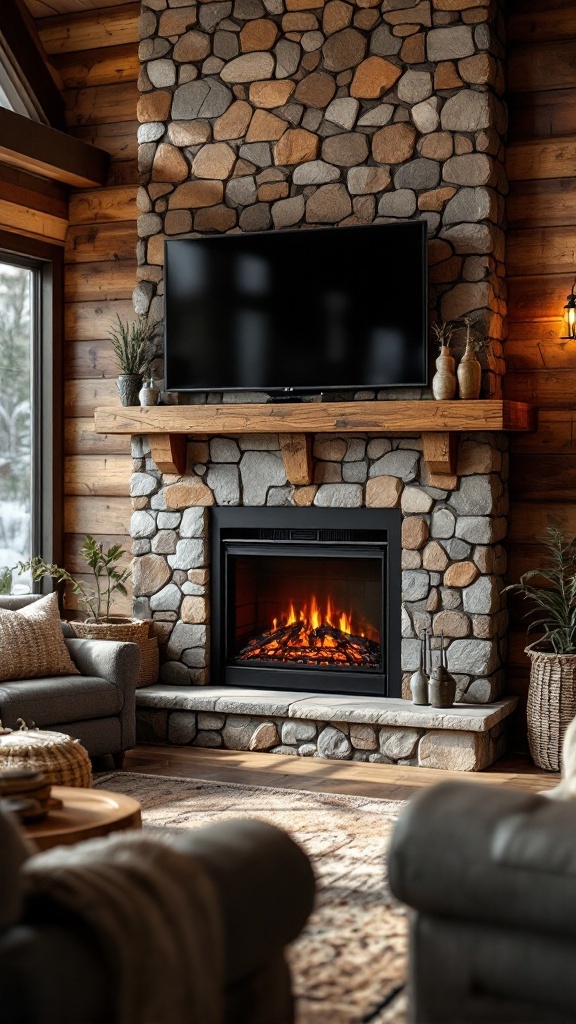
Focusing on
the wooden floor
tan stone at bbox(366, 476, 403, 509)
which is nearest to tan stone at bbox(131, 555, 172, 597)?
the wooden floor

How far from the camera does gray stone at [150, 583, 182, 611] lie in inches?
238

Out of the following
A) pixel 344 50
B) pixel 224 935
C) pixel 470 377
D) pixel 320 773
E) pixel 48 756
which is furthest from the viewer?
pixel 344 50

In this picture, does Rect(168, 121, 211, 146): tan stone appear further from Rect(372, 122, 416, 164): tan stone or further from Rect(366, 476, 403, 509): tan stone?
Rect(366, 476, 403, 509): tan stone

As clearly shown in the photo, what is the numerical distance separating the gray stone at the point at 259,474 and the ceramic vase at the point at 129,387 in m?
0.65

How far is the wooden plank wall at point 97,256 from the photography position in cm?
644

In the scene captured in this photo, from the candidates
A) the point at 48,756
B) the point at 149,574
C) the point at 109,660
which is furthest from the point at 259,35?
the point at 48,756

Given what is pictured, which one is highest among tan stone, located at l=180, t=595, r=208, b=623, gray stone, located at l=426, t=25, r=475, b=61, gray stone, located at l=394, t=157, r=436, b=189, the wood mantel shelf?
gray stone, located at l=426, t=25, r=475, b=61

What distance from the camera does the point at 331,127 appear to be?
566 centimetres

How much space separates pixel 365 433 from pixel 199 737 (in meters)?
1.67

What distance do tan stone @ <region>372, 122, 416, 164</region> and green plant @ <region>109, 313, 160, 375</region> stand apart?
1.40 metres

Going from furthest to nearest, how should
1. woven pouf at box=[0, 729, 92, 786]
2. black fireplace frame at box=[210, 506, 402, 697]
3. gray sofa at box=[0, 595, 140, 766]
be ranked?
black fireplace frame at box=[210, 506, 402, 697] → gray sofa at box=[0, 595, 140, 766] → woven pouf at box=[0, 729, 92, 786]

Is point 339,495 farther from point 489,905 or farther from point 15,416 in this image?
point 489,905

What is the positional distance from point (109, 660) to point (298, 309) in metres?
1.87

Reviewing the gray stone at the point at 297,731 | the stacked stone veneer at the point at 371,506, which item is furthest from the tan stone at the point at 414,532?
the gray stone at the point at 297,731
